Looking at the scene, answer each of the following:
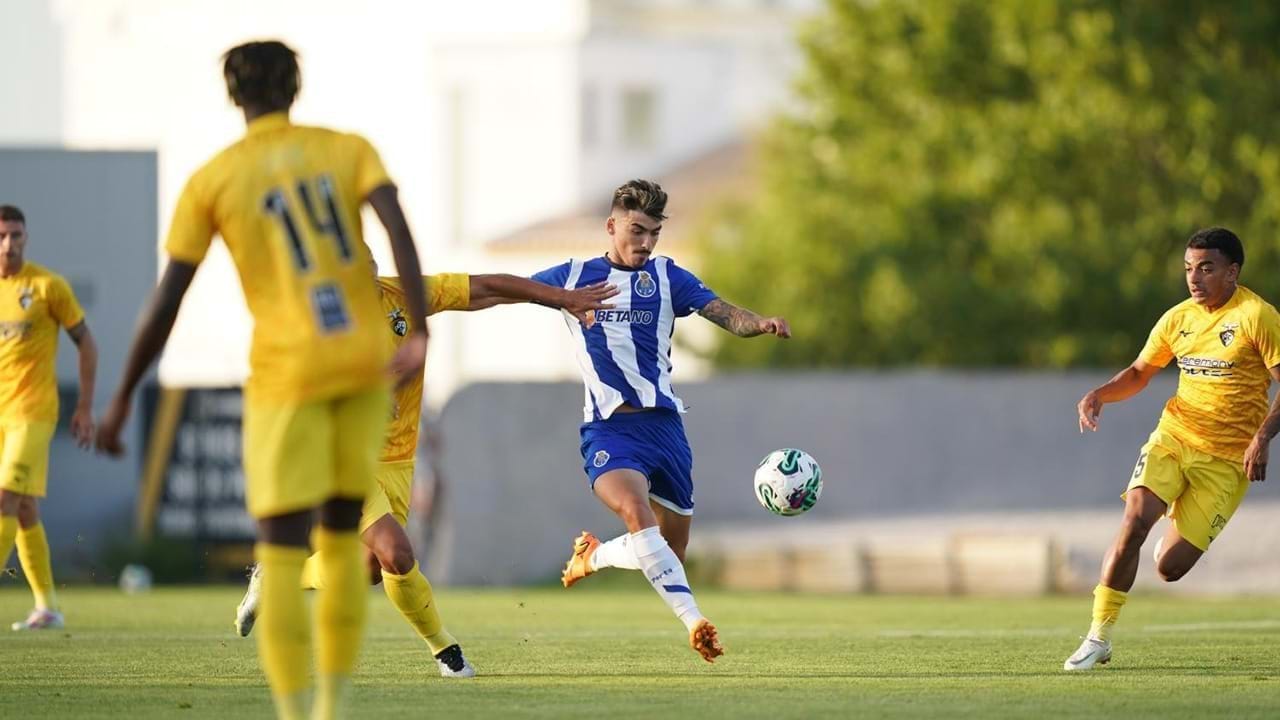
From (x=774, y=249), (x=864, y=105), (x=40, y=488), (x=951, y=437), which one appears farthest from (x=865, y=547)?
(x=774, y=249)

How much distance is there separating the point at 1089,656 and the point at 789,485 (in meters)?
1.79

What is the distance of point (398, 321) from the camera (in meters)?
10.7

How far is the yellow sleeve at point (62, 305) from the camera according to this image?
13422 mm

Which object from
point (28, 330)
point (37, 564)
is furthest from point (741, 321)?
point (37, 564)

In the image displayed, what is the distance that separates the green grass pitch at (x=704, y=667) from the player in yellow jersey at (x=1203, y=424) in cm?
55

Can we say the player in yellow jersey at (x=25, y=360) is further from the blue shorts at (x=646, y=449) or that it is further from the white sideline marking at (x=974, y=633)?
the white sideline marking at (x=974, y=633)

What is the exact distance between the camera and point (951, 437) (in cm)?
2570

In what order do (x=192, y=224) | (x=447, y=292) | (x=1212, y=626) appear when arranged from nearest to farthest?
(x=192, y=224)
(x=447, y=292)
(x=1212, y=626)

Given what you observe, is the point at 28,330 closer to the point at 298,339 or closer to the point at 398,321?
the point at 398,321

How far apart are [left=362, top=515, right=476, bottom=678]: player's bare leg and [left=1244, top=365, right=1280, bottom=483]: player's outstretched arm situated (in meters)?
3.75

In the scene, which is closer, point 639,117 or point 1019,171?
point 1019,171

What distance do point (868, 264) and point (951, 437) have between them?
28.2 feet

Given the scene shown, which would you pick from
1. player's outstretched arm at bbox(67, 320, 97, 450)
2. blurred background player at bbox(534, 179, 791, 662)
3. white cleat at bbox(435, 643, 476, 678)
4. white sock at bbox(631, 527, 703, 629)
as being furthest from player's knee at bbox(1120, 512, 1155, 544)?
player's outstretched arm at bbox(67, 320, 97, 450)

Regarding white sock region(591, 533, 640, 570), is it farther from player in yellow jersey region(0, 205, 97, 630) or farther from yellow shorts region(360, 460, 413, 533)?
player in yellow jersey region(0, 205, 97, 630)
